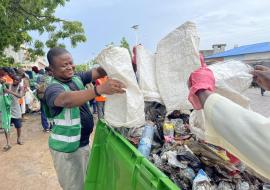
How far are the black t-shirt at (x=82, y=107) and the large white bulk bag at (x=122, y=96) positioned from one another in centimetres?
43

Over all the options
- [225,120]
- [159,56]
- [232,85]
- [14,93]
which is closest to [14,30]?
[14,93]

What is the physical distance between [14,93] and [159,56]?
515 centimetres

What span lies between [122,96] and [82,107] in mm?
678

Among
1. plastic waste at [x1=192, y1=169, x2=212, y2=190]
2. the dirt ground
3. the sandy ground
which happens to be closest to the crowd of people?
plastic waste at [x1=192, y1=169, x2=212, y2=190]

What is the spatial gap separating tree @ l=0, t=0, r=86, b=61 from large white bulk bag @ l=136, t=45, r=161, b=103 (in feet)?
18.9

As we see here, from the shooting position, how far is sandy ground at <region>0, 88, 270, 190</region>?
15.7 ft

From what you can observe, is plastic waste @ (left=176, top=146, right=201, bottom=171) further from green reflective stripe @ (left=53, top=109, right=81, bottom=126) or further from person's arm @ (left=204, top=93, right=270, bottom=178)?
green reflective stripe @ (left=53, top=109, right=81, bottom=126)

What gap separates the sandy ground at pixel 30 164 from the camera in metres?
4.79

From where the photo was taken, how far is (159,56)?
8.52ft

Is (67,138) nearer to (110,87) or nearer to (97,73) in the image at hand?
(97,73)

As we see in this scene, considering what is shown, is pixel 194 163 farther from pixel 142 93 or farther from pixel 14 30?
pixel 14 30

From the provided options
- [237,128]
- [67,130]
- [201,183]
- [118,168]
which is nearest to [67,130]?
[67,130]

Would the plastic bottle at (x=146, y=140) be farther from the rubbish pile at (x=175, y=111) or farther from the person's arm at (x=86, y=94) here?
the person's arm at (x=86, y=94)

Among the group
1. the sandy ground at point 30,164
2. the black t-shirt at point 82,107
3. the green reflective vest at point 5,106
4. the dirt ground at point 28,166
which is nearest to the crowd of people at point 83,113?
the black t-shirt at point 82,107
